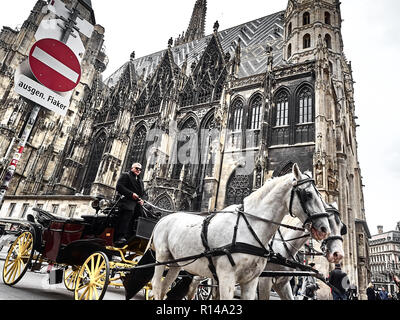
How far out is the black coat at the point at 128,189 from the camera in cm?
382

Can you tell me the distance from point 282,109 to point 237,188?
562 cm

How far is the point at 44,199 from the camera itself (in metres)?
19.1

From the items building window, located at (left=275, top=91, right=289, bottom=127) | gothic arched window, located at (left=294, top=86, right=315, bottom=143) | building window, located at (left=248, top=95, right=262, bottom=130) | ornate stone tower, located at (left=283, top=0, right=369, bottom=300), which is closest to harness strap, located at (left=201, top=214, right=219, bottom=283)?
ornate stone tower, located at (left=283, top=0, right=369, bottom=300)

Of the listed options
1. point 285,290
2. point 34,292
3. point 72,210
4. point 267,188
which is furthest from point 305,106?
point 72,210

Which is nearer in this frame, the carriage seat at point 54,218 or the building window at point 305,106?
the carriage seat at point 54,218

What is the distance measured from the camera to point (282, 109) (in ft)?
52.6

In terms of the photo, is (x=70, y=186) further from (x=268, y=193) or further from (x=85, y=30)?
(x=268, y=193)

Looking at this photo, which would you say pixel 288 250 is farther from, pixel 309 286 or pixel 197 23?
pixel 197 23

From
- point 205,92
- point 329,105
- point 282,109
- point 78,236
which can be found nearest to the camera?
point 78,236

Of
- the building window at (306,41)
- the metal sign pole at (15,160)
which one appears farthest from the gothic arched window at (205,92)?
the metal sign pole at (15,160)

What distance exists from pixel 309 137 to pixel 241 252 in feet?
43.2

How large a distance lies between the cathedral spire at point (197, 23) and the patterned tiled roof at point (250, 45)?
12869 mm

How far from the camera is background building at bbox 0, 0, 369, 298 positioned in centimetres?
1485

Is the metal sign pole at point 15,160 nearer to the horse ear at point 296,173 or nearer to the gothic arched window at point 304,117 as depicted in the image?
the horse ear at point 296,173
